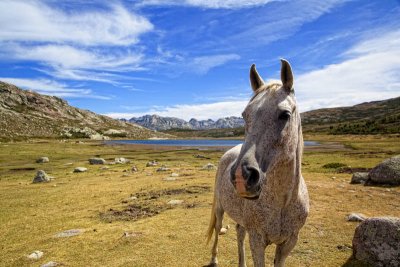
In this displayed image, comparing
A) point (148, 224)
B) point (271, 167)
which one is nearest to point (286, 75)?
point (271, 167)

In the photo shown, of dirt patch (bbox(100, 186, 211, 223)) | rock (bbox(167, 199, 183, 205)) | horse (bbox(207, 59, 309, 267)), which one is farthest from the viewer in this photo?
rock (bbox(167, 199, 183, 205))

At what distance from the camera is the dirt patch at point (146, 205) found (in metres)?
15.8

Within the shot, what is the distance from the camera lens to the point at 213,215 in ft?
31.0

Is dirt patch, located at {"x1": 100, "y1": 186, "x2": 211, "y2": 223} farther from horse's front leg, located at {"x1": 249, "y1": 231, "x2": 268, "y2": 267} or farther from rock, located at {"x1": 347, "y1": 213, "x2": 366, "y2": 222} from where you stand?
horse's front leg, located at {"x1": 249, "y1": 231, "x2": 268, "y2": 267}

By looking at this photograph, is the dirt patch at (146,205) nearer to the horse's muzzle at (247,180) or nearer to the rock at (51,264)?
the rock at (51,264)

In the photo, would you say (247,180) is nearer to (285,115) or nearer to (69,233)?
(285,115)

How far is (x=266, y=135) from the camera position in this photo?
3.95m

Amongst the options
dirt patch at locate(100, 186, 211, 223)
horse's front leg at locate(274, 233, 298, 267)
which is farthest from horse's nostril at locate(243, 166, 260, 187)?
dirt patch at locate(100, 186, 211, 223)

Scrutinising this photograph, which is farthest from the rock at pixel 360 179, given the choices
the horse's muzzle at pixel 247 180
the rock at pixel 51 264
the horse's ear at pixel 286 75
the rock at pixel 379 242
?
the horse's muzzle at pixel 247 180

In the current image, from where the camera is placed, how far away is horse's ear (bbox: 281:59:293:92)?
4.11m

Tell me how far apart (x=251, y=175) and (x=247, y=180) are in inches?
3.5

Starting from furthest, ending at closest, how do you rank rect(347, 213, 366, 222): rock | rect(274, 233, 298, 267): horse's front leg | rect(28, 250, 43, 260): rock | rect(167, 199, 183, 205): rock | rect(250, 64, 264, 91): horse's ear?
rect(167, 199, 183, 205): rock
rect(347, 213, 366, 222): rock
rect(28, 250, 43, 260): rock
rect(274, 233, 298, 267): horse's front leg
rect(250, 64, 264, 91): horse's ear

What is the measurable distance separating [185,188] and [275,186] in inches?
701

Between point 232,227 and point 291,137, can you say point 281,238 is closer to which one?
point 291,137
